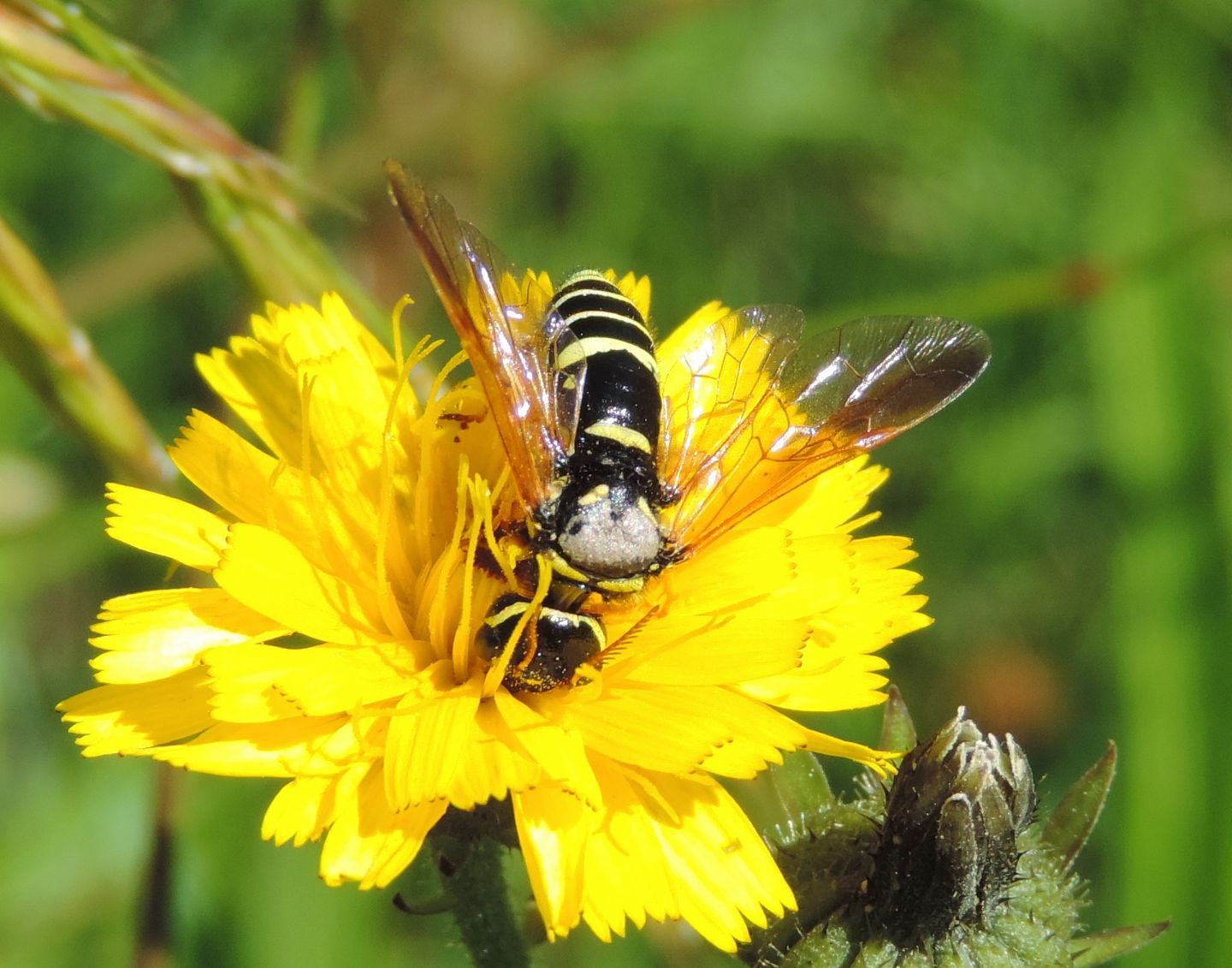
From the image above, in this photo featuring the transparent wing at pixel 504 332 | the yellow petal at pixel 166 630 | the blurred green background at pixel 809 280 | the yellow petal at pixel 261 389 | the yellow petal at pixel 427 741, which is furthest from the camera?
the blurred green background at pixel 809 280

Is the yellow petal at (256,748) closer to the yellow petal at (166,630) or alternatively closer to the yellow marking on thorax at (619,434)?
the yellow petal at (166,630)

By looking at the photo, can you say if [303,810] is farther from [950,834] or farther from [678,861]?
[950,834]

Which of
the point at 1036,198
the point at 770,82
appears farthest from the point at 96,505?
the point at 1036,198

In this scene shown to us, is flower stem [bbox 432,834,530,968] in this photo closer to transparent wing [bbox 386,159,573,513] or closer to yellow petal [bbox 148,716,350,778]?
yellow petal [bbox 148,716,350,778]

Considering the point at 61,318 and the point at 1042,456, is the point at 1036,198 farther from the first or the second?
the point at 61,318

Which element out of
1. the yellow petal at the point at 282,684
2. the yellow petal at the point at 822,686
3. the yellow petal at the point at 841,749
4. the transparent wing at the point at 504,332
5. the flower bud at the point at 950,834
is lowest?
the flower bud at the point at 950,834

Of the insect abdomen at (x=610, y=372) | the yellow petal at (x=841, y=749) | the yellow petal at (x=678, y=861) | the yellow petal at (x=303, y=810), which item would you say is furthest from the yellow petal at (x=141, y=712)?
the yellow petal at (x=841, y=749)
